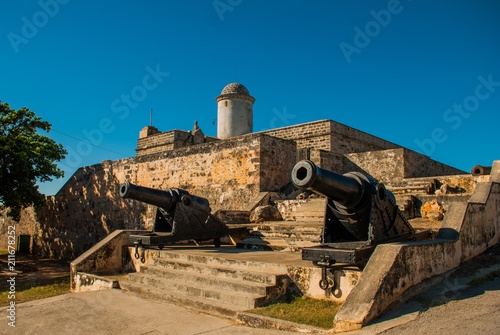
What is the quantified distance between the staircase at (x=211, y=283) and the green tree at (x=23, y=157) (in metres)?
7.95

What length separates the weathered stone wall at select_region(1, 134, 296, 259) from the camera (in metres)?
10.0

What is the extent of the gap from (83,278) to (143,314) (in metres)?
2.75

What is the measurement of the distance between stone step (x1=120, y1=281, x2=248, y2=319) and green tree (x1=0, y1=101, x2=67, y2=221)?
8.04 metres

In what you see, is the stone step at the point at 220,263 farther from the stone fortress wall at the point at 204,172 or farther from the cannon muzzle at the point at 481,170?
the cannon muzzle at the point at 481,170

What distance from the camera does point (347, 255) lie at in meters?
3.83

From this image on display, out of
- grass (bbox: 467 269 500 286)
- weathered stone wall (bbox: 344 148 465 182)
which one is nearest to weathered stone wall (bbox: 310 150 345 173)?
weathered stone wall (bbox: 344 148 465 182)

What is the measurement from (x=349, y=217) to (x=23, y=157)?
34.2ft

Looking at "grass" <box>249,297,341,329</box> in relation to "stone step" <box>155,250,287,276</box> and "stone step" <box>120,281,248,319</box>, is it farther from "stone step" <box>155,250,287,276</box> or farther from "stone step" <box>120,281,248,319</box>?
"stone step" <box>155,250,287,276</box>

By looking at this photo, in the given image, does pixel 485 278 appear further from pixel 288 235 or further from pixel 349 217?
pixel 288 235

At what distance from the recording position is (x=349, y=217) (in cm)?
441

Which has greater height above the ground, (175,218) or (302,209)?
(302,209)

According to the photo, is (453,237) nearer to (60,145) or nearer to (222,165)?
(222,165)

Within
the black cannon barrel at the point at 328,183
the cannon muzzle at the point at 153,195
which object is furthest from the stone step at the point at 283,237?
the black cannon barrel at the point at 328,183

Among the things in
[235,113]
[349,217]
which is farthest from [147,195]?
[235,113]
